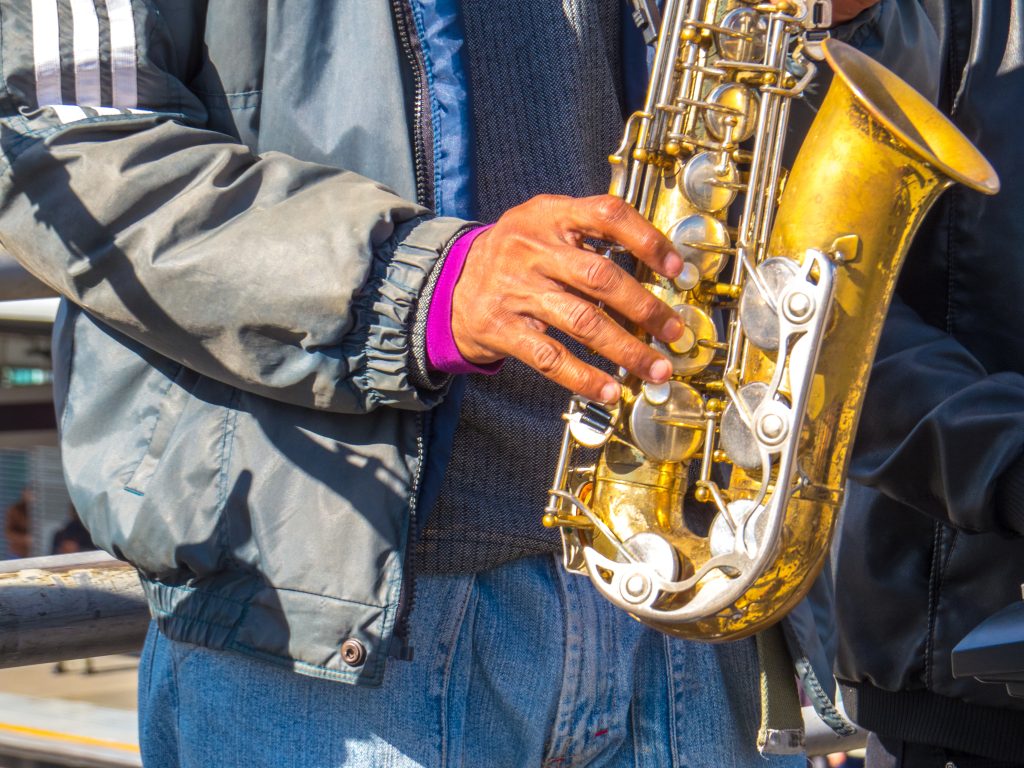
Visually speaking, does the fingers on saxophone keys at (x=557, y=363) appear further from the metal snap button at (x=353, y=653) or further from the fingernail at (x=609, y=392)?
the metal snap button at (x=353, y=653)

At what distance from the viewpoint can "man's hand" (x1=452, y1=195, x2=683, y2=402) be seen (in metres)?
1.26

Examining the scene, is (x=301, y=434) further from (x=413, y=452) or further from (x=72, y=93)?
(x=72, y=93)

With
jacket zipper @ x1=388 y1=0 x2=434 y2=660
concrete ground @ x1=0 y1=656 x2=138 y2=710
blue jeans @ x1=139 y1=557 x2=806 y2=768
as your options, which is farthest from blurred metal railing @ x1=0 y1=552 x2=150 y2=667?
concrete ground @ x1=0 y1=656 x2=138 y2=710

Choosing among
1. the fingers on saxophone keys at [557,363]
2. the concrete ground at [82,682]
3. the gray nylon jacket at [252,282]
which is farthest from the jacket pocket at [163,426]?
the concrete ground at [82,682]

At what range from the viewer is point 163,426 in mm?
1424

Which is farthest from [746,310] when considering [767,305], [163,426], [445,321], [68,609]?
[68,609]

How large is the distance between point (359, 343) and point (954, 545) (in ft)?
3.70

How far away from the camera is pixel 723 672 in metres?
1.68

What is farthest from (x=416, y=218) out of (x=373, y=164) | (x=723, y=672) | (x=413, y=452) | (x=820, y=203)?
(x=723, y=672)

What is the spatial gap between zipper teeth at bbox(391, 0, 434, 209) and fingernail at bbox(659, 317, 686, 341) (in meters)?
0.31

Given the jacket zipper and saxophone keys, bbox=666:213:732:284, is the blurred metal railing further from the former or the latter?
saxophone keys, bbox=666:213:732:284

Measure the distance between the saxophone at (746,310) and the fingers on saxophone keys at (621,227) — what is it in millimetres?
184

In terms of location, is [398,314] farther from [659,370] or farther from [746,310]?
[746,310]

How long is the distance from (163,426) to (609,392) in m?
0.50
